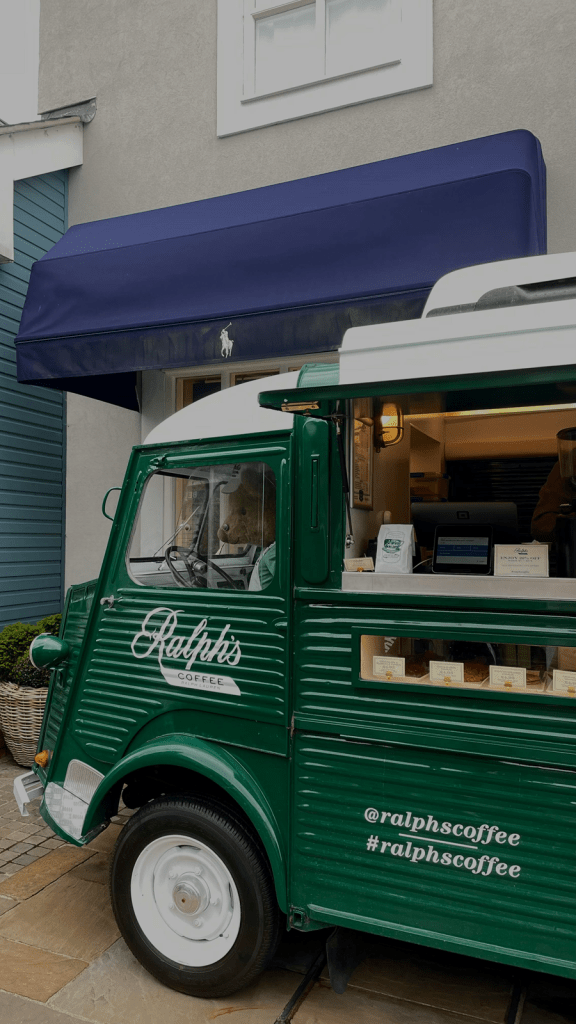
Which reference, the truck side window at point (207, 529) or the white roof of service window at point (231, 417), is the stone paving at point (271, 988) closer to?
the truck side window at point (207, 529)

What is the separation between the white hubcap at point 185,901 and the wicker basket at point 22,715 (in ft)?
8.92

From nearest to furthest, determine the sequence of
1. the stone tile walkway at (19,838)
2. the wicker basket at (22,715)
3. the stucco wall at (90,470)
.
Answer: the stone tile walkway at (19,838) < the wicker basket at (22,715) < the stucco wall at (90,470)

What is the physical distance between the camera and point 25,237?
626cm

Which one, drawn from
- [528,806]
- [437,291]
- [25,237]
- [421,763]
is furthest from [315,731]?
[25,237]

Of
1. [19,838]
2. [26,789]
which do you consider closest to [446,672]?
[26,789]

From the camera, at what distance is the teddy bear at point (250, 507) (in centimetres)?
280

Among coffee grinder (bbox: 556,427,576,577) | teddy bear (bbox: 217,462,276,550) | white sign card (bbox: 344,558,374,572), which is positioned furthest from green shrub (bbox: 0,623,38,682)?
coffee grinder (bbox: 556,427,576,577)

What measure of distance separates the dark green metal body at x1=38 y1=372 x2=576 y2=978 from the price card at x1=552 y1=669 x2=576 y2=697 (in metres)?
0.05

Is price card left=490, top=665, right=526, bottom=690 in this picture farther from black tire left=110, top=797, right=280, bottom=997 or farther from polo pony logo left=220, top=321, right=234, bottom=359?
polo pony logo left=220, top=321, right=234, bottom=359

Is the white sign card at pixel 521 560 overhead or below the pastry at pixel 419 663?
overhead

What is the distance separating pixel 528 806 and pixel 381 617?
2.52ft

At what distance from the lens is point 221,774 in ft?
8.79

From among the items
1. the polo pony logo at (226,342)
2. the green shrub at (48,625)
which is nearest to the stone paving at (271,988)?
the green shrub at (48,625)

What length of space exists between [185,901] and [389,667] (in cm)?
130
